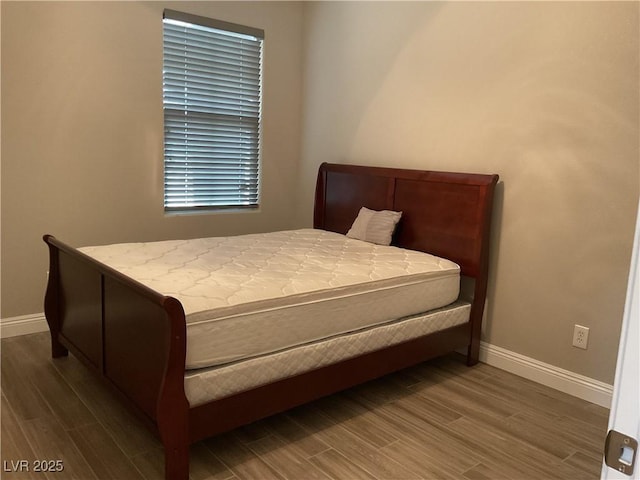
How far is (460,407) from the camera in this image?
106 inches

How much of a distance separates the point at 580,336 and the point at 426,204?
3.90 ft

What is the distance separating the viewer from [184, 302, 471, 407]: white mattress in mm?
1994

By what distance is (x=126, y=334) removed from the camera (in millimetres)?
2193

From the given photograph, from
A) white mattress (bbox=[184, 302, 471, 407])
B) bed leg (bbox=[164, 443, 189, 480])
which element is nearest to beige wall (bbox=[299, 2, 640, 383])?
white mattress (bbox=[184, 302, 471, 407])

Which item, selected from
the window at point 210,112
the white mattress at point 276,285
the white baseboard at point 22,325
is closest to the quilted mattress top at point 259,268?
the white mattress at point 276,285

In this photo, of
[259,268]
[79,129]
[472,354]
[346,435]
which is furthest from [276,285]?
[79,129]

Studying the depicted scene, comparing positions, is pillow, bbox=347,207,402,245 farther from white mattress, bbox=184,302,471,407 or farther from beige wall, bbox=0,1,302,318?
beige wall, bbox=0,1,302,318

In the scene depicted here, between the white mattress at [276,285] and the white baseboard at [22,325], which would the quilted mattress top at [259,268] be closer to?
the white mattress at [276,285]

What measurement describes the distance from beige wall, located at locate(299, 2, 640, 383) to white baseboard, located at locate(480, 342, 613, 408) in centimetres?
5

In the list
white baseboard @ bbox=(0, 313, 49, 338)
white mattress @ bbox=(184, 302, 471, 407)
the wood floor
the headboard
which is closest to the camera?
white mattress @ bbox=(184, 302, 471, 407)

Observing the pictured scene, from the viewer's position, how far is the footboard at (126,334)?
1.86 meters

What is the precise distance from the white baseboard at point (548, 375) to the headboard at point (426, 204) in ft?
1.77

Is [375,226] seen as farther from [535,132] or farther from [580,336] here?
[580,336]

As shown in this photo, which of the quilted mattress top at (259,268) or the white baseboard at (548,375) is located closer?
the quilted mattress top at (259,268)
